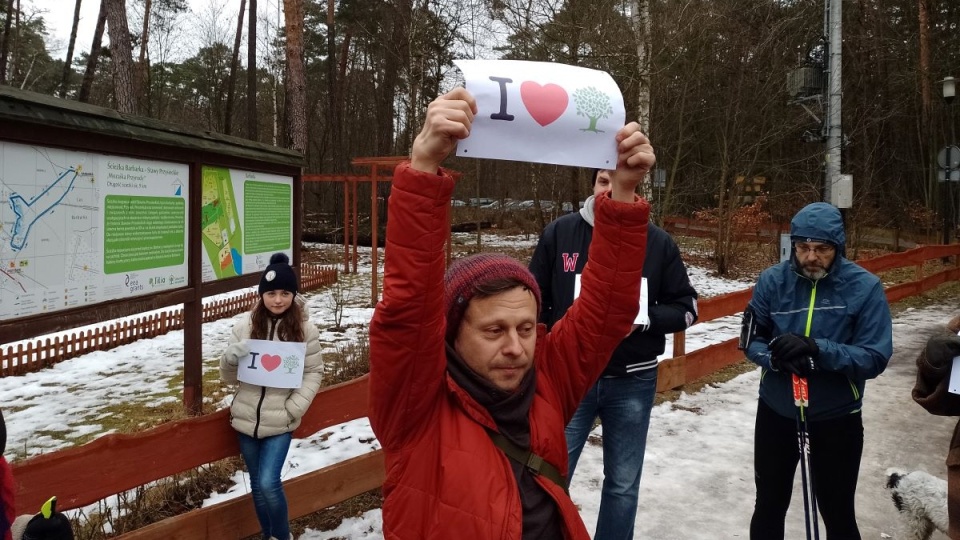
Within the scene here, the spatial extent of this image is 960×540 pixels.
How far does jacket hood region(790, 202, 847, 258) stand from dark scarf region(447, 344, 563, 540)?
77.4 inches

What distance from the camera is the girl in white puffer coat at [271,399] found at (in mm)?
3082

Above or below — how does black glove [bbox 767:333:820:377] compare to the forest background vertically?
below

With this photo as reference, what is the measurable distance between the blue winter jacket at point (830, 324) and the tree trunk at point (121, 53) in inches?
404

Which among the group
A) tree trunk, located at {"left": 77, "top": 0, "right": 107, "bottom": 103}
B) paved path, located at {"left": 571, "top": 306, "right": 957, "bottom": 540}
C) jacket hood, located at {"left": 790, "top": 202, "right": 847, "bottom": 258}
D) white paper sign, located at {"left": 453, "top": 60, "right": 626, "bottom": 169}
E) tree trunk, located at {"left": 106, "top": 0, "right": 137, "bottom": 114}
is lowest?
paved path, located at {"left": 571, "top": 306, "right": 957, "bottom": 540}

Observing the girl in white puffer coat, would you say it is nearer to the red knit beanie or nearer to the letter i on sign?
the red knit beanie

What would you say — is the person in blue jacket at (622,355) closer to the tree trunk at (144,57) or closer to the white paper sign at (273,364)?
the white paper sign at (273,364)

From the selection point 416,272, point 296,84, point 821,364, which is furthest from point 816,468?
point 296,84

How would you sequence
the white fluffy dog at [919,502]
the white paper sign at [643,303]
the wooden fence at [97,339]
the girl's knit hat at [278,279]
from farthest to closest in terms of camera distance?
the wooden fence at [97,339] → the girl's knit hat at [278,279] → the white fluffy dog at [919,502] → the white paper sign at [643,303]

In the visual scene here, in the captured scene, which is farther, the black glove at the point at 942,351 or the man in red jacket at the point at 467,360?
the black glove at the point at 942,351

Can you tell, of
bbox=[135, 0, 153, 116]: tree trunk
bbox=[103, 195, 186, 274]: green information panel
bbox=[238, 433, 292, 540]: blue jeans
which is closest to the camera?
bbox=[238, 433, 292, 540]: blue jeans

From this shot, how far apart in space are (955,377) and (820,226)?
80 centimetres

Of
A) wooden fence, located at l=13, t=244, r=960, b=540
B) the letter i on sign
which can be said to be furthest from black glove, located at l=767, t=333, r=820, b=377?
wooden fence, located at l=13, t=244, r=960, b=540

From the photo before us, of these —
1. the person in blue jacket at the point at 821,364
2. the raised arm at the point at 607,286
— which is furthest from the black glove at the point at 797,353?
the raised arm at the point at 607,286

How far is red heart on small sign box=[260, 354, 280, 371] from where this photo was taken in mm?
3215
